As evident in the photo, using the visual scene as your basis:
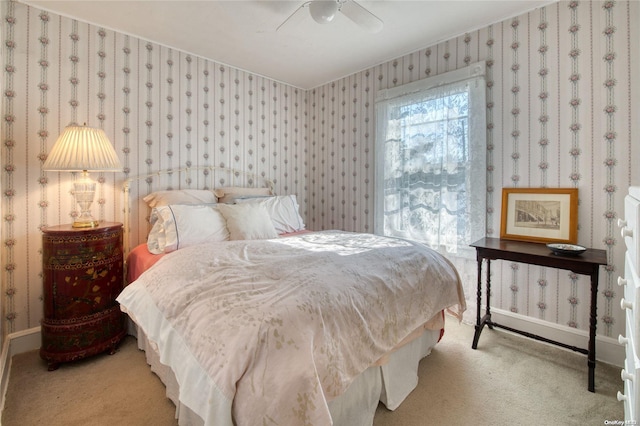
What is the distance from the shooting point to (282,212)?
296 centimetres

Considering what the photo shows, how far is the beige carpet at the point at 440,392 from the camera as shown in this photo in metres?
1.52

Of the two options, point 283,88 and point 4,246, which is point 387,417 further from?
point 283,88

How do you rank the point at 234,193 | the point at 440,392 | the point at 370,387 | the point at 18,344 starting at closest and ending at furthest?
the point at 370,387 < the point at 440,392 < the point at 18,344 < the point at 234,193

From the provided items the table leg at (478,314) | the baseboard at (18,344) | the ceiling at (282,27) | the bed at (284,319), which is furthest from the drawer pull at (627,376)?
the baseboard at (18,344)

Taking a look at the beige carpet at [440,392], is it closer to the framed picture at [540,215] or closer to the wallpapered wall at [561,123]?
the wallpapered wall at [561,123]

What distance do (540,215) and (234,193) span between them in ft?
8.87

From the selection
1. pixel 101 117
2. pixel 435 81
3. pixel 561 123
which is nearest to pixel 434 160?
pixel 435 81

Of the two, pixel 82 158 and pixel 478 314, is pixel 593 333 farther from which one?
pixel 82 158

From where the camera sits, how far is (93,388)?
1759 millimetres

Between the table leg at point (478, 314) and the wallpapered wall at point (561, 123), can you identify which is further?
the table leg at point (478, 314)

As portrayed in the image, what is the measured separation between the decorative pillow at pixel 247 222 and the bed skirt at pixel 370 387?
37.9 inches

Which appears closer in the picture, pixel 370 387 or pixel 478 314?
pixel 370 387

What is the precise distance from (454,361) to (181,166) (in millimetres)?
2881

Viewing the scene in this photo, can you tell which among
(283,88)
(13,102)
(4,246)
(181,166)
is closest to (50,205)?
(4,246)
